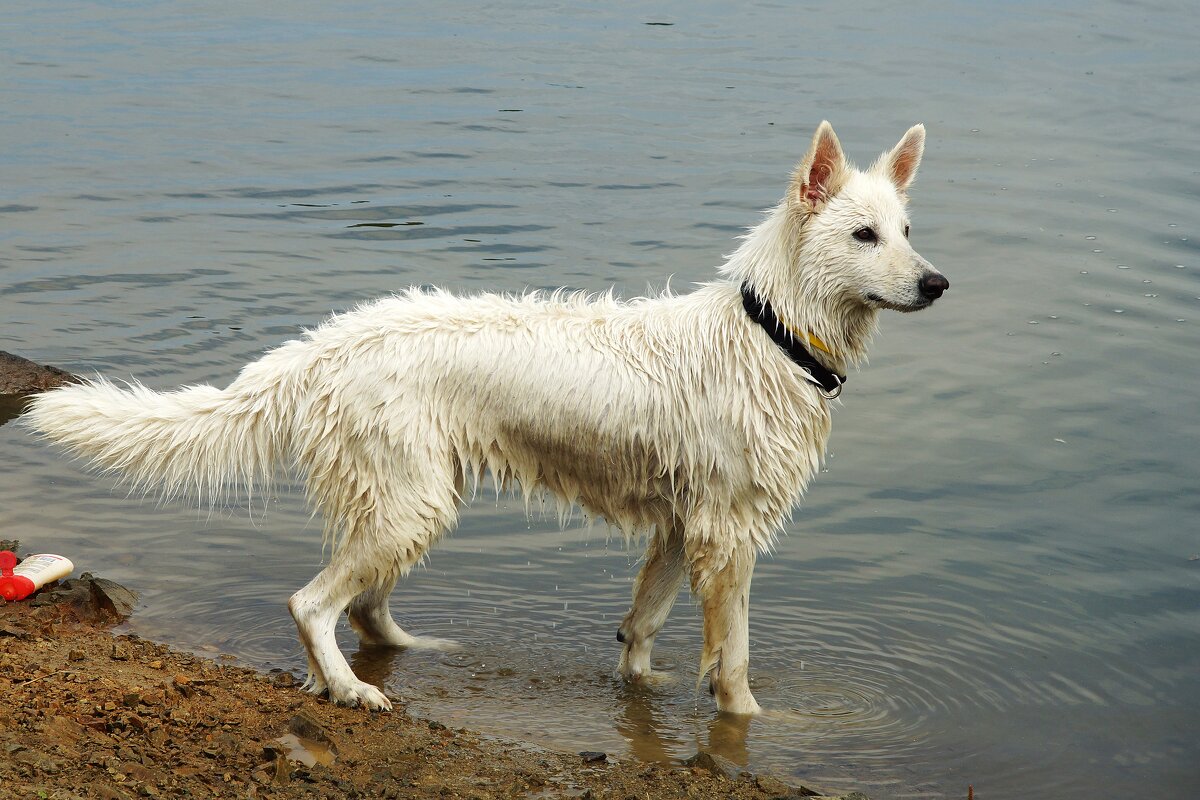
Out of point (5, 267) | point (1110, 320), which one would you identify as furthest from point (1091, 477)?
point (5, 267)

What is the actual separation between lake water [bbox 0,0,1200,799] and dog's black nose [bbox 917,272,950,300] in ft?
6.82

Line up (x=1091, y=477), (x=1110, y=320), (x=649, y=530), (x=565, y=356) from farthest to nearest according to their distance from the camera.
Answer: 1. (x=1110, y=320)
2. (x=1091, y=477)
3. (x=649, y=530)
4. (x=565, y=356)

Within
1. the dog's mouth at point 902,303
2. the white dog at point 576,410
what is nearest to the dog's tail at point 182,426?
the white dog at point 576,410

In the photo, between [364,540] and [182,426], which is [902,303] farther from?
[182,426]

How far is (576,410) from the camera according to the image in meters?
6.12

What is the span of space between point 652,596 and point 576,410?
3.73 ft

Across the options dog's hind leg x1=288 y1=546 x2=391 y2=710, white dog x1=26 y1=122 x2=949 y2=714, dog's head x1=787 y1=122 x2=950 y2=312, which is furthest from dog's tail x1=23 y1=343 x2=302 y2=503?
dog's head x1=787 y1=122 x2=950 y2=312

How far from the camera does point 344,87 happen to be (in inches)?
792

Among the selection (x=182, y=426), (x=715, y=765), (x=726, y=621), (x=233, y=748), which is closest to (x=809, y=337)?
(x=726, y=621)

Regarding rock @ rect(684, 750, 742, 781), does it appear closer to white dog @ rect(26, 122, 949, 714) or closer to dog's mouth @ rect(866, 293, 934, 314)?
white dog @ rect(26, 122, 949, 714)

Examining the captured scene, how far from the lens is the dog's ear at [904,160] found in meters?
6.46

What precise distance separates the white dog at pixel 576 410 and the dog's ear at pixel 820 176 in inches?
0.4

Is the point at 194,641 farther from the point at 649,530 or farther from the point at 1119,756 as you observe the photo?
the point at 1119,756

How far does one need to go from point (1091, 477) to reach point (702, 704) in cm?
406
